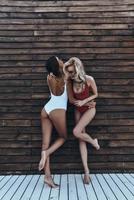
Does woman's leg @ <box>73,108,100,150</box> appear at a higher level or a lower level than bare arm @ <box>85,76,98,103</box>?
lower

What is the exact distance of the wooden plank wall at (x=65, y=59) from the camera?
5758 millimetres

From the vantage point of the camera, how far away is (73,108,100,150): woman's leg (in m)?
5.34

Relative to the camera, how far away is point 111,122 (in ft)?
19.0

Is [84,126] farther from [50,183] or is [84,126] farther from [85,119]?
[50,183]

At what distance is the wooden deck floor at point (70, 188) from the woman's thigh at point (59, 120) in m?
0.66

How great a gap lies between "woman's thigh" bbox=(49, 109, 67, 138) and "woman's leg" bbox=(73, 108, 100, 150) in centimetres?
19

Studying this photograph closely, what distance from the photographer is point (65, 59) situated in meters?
5.87

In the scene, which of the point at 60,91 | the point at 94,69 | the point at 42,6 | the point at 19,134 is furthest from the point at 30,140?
the point at 42,6

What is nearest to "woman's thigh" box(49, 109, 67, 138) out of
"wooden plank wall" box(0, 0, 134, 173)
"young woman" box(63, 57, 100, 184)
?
"young woman" box(63, 57, 100, 184)

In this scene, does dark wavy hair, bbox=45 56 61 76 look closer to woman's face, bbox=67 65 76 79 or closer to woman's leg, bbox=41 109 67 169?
woman's face, bbox=67 65 76 79

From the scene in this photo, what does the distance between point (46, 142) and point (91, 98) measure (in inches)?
35.4

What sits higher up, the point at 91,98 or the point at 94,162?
the point at 91,98

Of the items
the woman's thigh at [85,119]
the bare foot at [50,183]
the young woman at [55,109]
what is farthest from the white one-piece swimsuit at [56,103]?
the bare foot at [50,183]

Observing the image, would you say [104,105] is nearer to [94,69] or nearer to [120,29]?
[94,69]
